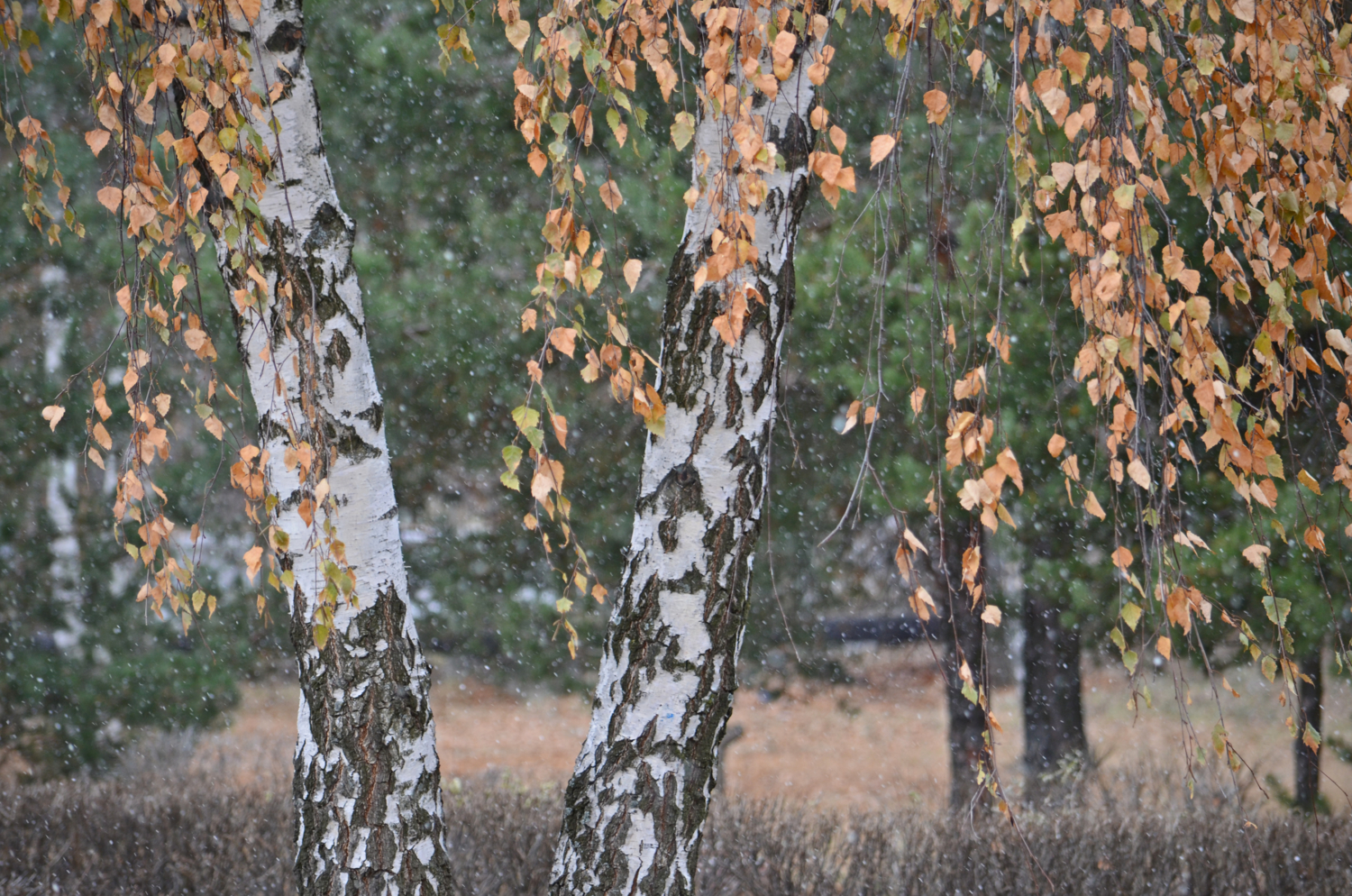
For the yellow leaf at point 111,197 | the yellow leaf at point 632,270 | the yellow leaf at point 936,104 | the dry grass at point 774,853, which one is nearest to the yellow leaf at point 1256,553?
the yellow leaf at point 936,104

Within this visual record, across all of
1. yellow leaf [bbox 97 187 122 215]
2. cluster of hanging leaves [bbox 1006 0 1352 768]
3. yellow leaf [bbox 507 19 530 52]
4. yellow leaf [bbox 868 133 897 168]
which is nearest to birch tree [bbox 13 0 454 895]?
yellow leaf [bbox 97 187 122 215]

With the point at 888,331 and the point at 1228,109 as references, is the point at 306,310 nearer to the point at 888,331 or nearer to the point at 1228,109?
the point at 1228,109

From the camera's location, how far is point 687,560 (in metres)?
2.20

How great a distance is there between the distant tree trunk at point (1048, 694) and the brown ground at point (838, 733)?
3.70ft

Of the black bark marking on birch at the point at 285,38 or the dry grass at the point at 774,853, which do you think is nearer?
the black bark marking on birch at the point at 285,38

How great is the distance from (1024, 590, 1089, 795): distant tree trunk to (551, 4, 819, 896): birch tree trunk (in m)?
4.92

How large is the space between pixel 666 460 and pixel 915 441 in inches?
145

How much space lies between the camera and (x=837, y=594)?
6730mm

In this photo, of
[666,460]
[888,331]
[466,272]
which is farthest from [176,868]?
[888,331]

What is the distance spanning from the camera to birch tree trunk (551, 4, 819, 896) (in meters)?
2.19

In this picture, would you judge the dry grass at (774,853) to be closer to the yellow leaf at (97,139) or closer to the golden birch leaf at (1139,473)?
the golden birch leaf at (1139,473)

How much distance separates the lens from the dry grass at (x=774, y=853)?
3.82 metres

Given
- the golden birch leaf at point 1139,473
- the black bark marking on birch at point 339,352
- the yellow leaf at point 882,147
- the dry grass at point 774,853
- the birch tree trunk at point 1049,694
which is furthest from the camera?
the birch tree trunk at point 1049,694

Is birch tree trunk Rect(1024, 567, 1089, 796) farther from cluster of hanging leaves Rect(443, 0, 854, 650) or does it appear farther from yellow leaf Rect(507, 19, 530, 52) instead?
yellow leaf Rect(507, 19, 530, 52)
